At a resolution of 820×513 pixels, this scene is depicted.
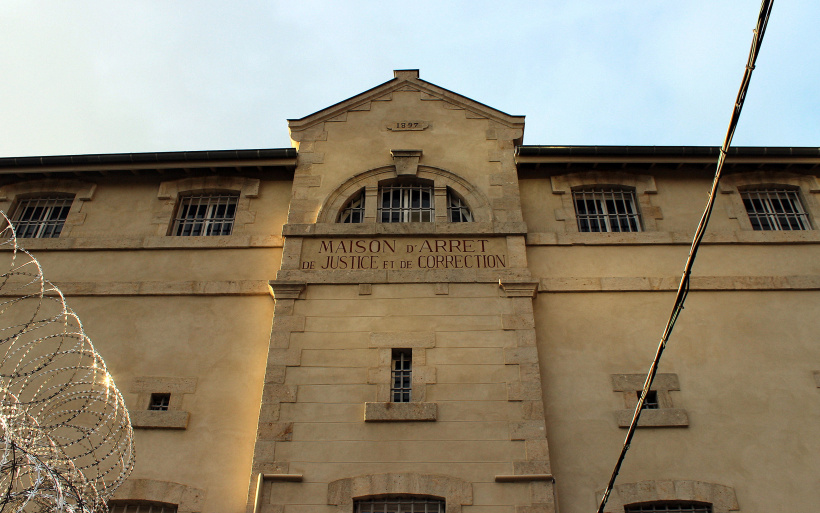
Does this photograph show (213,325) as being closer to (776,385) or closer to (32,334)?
(32,334)

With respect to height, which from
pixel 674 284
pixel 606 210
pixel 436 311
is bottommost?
pixel 436 311

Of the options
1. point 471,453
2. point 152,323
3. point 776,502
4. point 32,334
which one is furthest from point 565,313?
point 32,334

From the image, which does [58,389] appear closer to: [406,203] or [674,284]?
[406,203]

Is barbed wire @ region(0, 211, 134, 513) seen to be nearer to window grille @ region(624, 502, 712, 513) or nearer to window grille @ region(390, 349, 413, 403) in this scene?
window grille @ region(390, 349, 413, 403)

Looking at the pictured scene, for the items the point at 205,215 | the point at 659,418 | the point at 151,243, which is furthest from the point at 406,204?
the point at 659,418

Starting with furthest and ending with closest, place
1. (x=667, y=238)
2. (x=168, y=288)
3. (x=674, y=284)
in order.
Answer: (x=667, y=238) → (x=168, y=288) → (x=674, y=284)

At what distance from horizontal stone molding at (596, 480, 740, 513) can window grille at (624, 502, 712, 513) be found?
0.37 feet

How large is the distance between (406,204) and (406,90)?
283 cm

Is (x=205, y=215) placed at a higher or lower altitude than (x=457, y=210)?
higher

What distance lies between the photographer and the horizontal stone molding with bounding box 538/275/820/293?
10.7 meters

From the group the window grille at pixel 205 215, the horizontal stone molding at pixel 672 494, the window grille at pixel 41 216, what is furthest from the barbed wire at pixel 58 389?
the horizontal stone molding at pixel 672 494

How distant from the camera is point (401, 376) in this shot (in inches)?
384

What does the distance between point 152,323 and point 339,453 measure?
3977mm

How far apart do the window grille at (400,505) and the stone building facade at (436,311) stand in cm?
4
